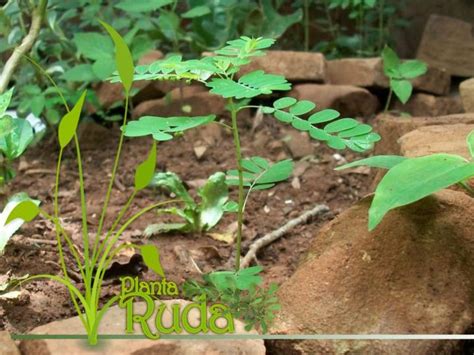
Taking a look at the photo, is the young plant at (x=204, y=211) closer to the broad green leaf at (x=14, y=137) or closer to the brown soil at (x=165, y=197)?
the brown soil at (x=165, y=197)

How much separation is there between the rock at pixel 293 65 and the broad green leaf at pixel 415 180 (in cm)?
177

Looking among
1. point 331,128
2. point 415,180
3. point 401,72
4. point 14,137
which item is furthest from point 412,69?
point 14,137

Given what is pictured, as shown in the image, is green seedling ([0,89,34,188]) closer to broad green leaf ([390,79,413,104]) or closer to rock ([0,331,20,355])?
rock ([0,331,20,355])

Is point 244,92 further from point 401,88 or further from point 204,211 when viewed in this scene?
point 401,88

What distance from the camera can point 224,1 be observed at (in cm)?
327

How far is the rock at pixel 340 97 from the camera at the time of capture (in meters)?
3.16

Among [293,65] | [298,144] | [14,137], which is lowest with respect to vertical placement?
[298,144]

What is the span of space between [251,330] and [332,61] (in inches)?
87.0

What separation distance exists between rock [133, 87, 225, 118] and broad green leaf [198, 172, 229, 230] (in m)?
1.02

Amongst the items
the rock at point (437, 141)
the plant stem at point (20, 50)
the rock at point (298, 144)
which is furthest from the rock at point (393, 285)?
the rock at point (298, 144)

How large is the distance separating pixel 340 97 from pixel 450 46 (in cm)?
75

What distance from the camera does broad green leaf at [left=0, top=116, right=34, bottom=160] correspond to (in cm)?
150

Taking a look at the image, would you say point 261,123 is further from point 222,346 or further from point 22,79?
point 222,346

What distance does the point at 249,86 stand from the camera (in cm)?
150
